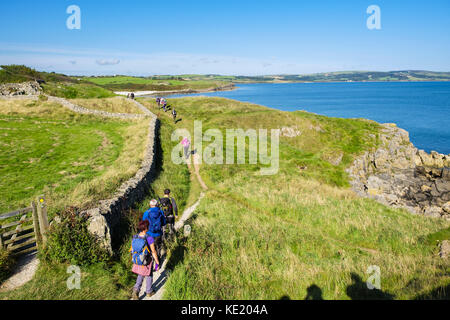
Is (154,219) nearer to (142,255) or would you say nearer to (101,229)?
(142,255)

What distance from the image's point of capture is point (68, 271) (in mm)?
7969

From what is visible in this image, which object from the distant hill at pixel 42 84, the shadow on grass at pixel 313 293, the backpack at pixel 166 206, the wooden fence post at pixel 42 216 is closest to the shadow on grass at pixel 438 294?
the shadow on grass at pixel 313 293

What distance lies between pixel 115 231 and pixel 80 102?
3737cm

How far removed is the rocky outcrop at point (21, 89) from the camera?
140ft

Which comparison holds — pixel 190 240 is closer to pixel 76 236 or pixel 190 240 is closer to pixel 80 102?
pixel 76 236

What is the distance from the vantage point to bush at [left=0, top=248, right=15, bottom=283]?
303 inches

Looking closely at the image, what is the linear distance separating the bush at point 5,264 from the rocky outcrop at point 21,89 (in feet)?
142

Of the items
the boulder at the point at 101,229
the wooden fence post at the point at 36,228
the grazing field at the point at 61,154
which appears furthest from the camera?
the grazing field at the point at 61,154

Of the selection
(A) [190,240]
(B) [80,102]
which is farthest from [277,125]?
(A) [190,240]

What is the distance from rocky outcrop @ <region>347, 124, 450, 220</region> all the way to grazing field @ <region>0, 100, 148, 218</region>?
24.9 metres

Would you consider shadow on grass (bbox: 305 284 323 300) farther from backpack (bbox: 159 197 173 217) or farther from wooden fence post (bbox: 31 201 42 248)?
wooden fence post (bbox: 31 201 42 248)

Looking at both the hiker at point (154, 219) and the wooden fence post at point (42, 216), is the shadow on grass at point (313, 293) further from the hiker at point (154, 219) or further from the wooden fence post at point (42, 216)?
the wooden fence post at point (42, 216)
